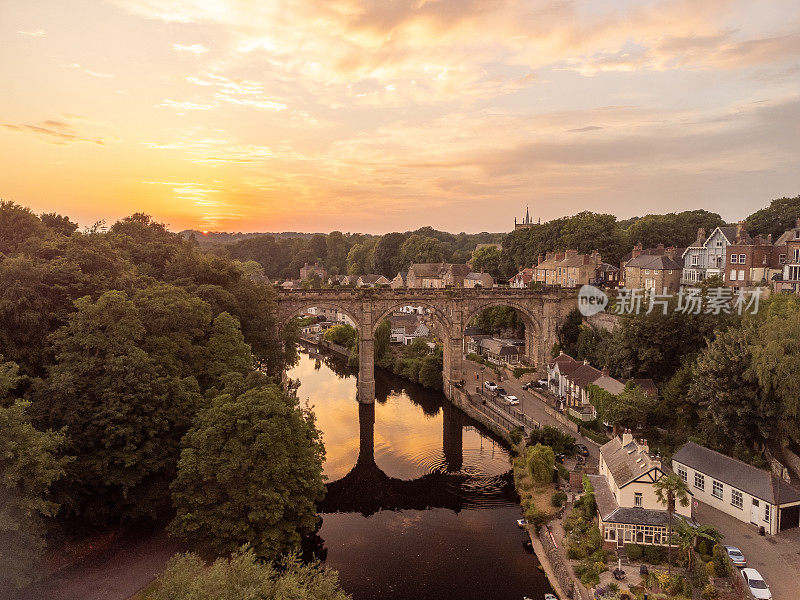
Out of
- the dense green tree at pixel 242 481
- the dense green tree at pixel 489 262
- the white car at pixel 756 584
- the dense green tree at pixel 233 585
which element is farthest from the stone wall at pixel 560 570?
the dense green tree at pixel 489 262

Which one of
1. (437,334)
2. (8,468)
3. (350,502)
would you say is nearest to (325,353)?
(437,334)

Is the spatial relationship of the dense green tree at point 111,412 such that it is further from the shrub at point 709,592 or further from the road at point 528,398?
the road at point 528,398

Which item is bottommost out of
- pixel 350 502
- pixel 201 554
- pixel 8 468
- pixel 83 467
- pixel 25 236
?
pixel 350 502

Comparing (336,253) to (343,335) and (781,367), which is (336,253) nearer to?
(343,335)

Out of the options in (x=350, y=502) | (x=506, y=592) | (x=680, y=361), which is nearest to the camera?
(x=506, y=592)

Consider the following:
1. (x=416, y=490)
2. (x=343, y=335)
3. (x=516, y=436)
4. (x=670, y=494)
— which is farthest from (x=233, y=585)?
(x=343, y=335)

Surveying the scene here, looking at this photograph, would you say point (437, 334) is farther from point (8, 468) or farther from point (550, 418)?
point (8, 468)

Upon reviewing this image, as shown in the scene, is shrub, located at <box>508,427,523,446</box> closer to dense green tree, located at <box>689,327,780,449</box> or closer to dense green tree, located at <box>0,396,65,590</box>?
dense green tree, located at <box>689,327,780,449</box>

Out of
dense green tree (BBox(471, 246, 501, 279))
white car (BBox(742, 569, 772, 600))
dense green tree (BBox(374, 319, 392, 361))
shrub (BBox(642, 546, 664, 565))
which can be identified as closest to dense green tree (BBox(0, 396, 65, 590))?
shrub (BBox(642, 546, 664, 565))
